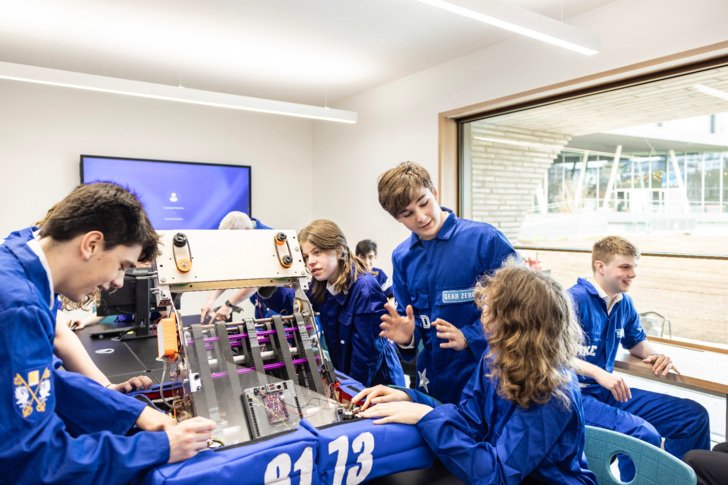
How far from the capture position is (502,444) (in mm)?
1178

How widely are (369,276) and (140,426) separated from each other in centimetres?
116

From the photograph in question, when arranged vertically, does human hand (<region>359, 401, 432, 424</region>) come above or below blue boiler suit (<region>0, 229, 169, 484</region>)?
below

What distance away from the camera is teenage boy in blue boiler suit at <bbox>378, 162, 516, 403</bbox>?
181 centimetres

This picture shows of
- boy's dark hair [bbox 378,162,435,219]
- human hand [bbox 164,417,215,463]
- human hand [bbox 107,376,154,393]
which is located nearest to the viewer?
human hand [bbox 164,417,215,463]

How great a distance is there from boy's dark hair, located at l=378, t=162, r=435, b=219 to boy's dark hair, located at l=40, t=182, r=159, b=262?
91 cm

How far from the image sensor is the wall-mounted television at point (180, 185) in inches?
200

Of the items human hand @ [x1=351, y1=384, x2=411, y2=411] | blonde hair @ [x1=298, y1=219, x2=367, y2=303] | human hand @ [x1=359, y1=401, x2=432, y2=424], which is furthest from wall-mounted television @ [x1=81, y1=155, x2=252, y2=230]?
human hand @ [x1=359, y1=401, x2=432, y2=424]

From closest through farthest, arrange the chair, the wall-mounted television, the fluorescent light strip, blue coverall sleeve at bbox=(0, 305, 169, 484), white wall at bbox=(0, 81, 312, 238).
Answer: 1. blue coverall sleeve at bbox=(0, 305, 169, 484)
2. the chair
3. the fluorescent light strip
4. white wall at bbox=(0, 81, 312, 238)
5. the wall-mounted television

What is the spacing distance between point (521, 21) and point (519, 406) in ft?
7.38

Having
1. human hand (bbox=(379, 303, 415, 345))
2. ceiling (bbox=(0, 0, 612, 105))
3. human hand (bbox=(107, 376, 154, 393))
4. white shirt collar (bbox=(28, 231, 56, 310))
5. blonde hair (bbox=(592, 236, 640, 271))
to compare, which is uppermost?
ceiling (bbox=(0, 0, 612, 105))

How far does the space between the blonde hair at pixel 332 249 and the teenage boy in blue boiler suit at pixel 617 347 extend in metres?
1.15

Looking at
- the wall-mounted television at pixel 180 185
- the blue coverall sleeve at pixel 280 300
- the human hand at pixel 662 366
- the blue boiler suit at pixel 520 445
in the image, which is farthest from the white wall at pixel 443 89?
the blue boiler suit at pixel 520 445

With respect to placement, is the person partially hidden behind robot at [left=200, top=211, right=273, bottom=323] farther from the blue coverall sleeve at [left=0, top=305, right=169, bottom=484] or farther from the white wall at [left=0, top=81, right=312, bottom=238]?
the white wall at [left=0, top=81, right=312, bottom=238]

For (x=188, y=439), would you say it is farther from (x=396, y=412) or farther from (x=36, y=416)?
(x=396, y=412)
